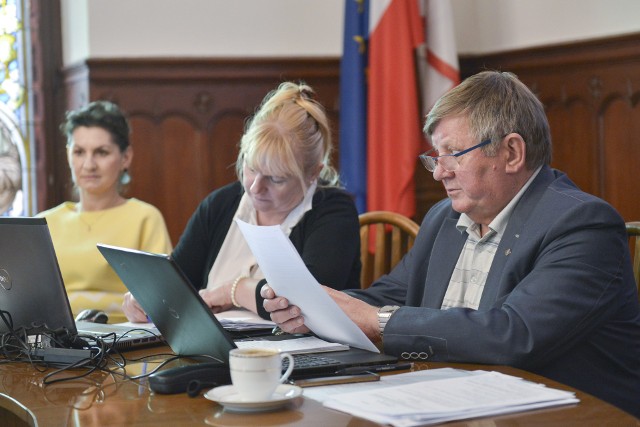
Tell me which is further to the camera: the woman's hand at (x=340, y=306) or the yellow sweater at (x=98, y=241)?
the yellow sweater at (x=98, y=241)

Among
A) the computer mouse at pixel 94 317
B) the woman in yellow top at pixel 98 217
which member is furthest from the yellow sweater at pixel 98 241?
the computer mouse at pixel 94 317

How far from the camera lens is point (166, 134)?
4.16 meters

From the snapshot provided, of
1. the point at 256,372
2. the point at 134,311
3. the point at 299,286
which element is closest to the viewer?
the point at 256,372

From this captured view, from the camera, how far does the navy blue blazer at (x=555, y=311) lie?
1551 mm

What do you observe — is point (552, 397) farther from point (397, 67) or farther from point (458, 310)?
point (397, 67)

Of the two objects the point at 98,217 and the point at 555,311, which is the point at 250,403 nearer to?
the point at 555,311

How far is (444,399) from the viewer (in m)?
1.23

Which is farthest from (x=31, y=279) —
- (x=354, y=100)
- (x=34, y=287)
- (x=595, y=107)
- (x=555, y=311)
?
(x=595, y=107)

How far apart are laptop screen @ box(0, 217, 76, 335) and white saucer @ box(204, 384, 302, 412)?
1.92 ft

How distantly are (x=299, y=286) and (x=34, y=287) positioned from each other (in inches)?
21.0

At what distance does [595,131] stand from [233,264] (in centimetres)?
188

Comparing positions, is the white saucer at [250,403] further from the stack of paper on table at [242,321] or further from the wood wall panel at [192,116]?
the wood wall panel at [192,116]

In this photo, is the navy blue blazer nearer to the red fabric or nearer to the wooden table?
the wooden table

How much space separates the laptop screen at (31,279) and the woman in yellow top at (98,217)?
1.01m
